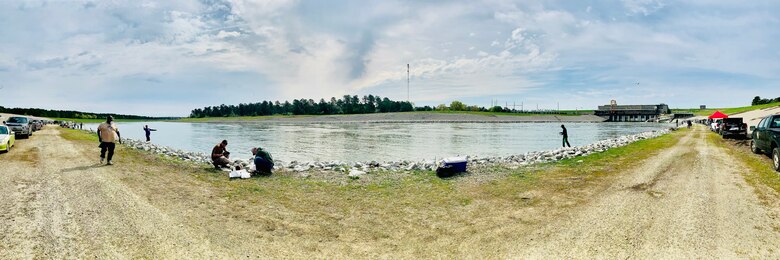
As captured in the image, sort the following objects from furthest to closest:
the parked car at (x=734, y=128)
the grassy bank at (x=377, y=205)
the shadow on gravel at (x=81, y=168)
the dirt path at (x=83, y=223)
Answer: the parked car at (x=734, y=128)
the shadow on gravel at (x=81, y=168)
the grassy bank at (x=377, y=205)
the dirt path at (x=83, y=223)

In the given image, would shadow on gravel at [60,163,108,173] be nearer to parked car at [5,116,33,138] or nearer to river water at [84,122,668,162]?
river water at [84,122,668,162]

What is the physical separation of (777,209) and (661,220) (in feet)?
10.6

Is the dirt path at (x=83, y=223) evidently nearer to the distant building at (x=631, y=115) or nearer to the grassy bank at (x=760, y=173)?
the grassy bank at (x=760, y=173)

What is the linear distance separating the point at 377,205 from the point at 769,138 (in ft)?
54.3

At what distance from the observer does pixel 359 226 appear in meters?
9.18

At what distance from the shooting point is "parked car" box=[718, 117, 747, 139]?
29.3 metres

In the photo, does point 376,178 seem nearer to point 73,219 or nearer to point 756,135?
point 73,219

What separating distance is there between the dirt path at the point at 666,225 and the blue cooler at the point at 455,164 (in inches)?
222

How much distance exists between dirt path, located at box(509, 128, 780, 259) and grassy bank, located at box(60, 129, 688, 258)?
723mm

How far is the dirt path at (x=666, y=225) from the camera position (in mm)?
7070

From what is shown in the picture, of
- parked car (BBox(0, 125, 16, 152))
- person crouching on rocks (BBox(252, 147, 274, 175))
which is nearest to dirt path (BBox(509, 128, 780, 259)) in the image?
person crouching on rocks (BBox(252, 147, 274, 175))

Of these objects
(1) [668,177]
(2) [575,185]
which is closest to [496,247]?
(2) [575,185]

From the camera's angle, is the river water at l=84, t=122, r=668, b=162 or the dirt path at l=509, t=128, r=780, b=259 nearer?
the dirt path at l=509, t=128, r=780, b=259

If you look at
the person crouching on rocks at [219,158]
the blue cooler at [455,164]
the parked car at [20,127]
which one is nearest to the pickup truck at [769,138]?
the blue cooler at [455,164]
